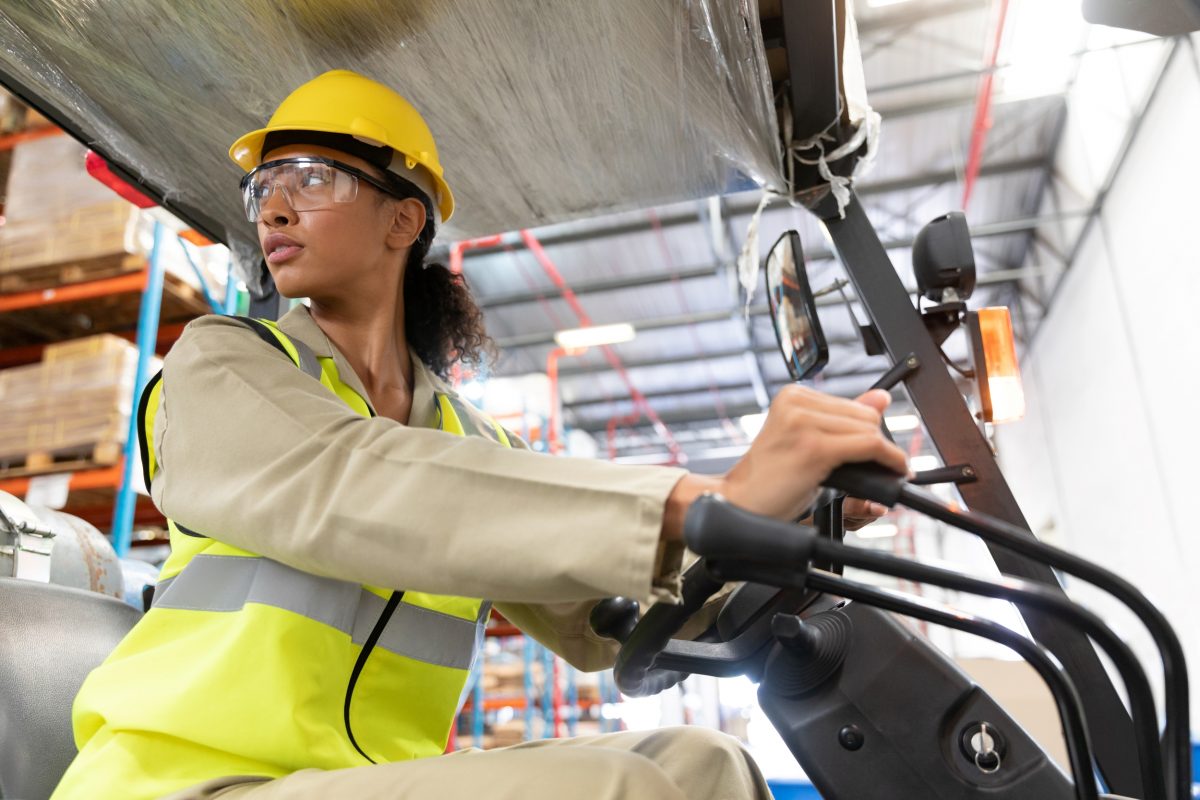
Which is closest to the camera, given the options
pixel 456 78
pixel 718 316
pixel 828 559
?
pixel 828 559

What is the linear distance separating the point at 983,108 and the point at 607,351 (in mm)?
7764

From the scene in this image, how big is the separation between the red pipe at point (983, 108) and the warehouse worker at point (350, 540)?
8747mm

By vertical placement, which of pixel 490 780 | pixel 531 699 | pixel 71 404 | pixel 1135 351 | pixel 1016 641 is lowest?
pixel 531 699

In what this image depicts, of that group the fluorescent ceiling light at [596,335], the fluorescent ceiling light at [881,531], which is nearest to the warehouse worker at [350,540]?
the fluorescent ceiling light at [596,335]

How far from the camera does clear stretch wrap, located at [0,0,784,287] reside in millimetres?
1779

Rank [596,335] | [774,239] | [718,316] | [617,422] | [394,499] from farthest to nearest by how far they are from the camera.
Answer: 1. [617,422]
2. [718,316]
3. [774,239]
4. [596,335]
5. [394,499]

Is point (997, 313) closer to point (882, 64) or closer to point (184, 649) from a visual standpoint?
point (184, 649)

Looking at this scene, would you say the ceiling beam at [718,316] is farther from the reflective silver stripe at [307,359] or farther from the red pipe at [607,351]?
the reflective silver stripe at [307,359]

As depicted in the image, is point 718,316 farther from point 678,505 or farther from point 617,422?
point 678,505

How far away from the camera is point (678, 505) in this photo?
3.33ft

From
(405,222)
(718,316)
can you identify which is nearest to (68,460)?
(405,222)

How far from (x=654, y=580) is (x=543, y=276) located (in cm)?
1315

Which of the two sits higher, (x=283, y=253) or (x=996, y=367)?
(x=283, y=253)

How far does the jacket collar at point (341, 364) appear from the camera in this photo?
5.56 ft
